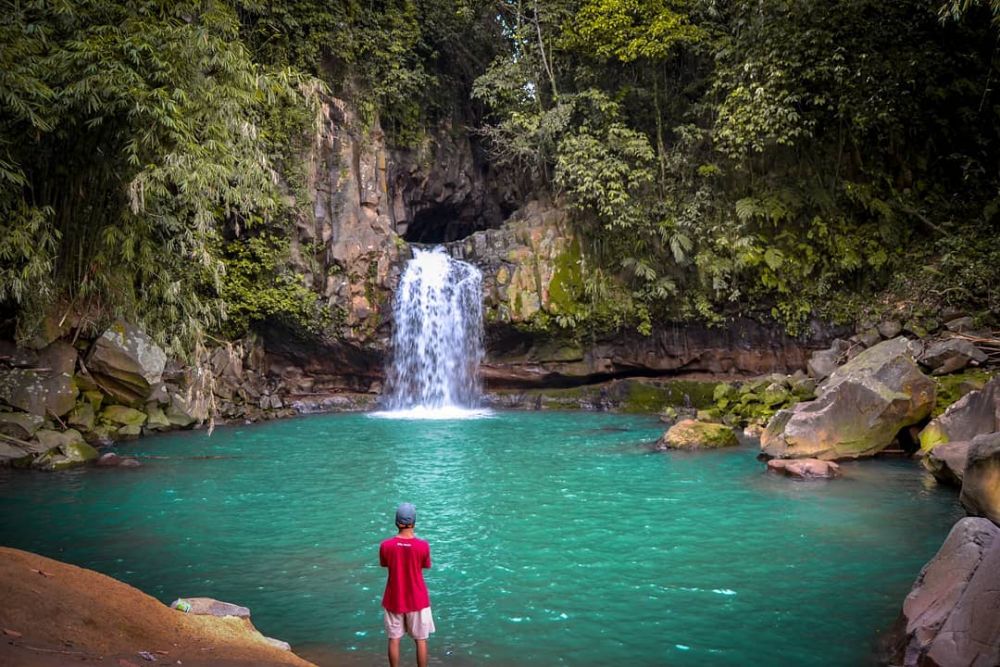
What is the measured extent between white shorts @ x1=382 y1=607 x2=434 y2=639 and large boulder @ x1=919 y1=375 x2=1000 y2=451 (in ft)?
31.1

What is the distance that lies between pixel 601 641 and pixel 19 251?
973 centimetres

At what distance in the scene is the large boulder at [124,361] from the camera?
1473 centimetres

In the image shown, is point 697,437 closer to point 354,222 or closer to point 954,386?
point 954,386

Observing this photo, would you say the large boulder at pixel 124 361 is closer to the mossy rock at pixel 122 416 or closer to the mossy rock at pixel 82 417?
the mossy rock at pixel 122 416

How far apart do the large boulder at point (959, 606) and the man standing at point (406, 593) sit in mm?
3316

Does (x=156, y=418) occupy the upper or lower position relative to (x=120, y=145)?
lower

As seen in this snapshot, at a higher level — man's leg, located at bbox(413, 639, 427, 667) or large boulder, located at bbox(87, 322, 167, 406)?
large boulder, located at bbox(87, 322, 167, 406)

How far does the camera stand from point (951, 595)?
4.99 meters

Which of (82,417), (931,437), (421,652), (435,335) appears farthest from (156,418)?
(931,437)

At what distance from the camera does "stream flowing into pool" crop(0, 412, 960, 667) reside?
577cm

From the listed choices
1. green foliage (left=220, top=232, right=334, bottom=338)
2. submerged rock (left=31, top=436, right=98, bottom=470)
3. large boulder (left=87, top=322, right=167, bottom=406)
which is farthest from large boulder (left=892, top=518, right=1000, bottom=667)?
green foliage (left=220, top=232, right=334, bottom=338)

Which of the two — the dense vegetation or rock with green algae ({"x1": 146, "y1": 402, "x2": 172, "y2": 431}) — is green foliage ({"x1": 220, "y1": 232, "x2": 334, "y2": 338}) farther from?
rock with green algae ({"x1": 146, "y1": 402, "x2": 172, "y2": 431})

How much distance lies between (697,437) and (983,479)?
6.73m

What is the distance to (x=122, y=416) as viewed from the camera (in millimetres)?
15719
